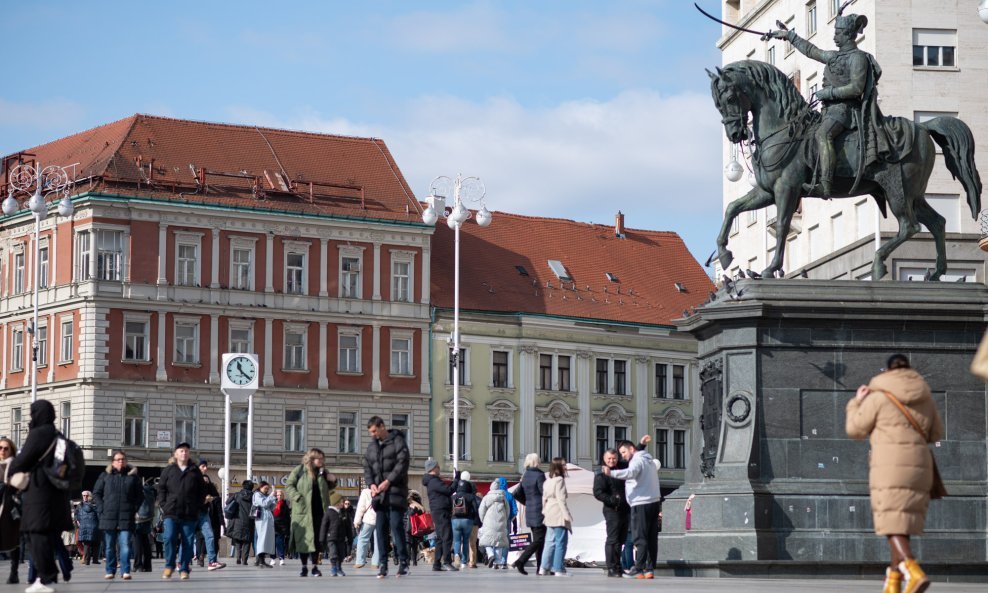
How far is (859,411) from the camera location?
1569 cm

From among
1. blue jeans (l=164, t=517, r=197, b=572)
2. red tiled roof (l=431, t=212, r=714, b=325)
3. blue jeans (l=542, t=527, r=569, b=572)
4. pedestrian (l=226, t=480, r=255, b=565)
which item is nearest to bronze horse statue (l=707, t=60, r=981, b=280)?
blue jeans (l=542, t=527, r=569, b=572)

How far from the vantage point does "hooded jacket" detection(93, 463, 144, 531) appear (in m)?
26.8

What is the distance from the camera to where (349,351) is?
254 ft

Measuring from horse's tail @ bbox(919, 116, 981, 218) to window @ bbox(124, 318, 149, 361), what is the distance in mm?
51215

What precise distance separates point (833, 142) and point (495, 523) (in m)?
11.7

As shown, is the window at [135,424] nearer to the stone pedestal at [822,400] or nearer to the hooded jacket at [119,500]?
the hooded jacket at [119,500]

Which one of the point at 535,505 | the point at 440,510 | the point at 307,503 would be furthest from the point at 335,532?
the point at 535,505

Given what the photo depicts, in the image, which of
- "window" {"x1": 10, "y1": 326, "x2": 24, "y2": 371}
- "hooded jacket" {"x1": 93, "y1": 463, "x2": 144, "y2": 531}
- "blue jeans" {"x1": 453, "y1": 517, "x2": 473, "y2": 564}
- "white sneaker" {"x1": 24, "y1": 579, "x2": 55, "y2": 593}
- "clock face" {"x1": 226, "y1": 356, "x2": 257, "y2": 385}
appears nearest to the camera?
"white sneaker" {"x1": 24, "y1": 579, "x2": 55, "y2": 593}

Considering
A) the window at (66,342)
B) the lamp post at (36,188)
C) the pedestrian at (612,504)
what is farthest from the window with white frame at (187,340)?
Result: the pedestrian at (612,504)

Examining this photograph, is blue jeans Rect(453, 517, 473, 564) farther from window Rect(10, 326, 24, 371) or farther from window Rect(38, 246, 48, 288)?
window Rect(10, 326, 24, 371)

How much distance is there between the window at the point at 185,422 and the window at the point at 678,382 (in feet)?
73.0

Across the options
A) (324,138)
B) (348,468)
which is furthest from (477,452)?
(324,138)

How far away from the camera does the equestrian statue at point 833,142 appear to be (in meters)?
24.7

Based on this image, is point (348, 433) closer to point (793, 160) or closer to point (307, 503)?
point (307, 503)
